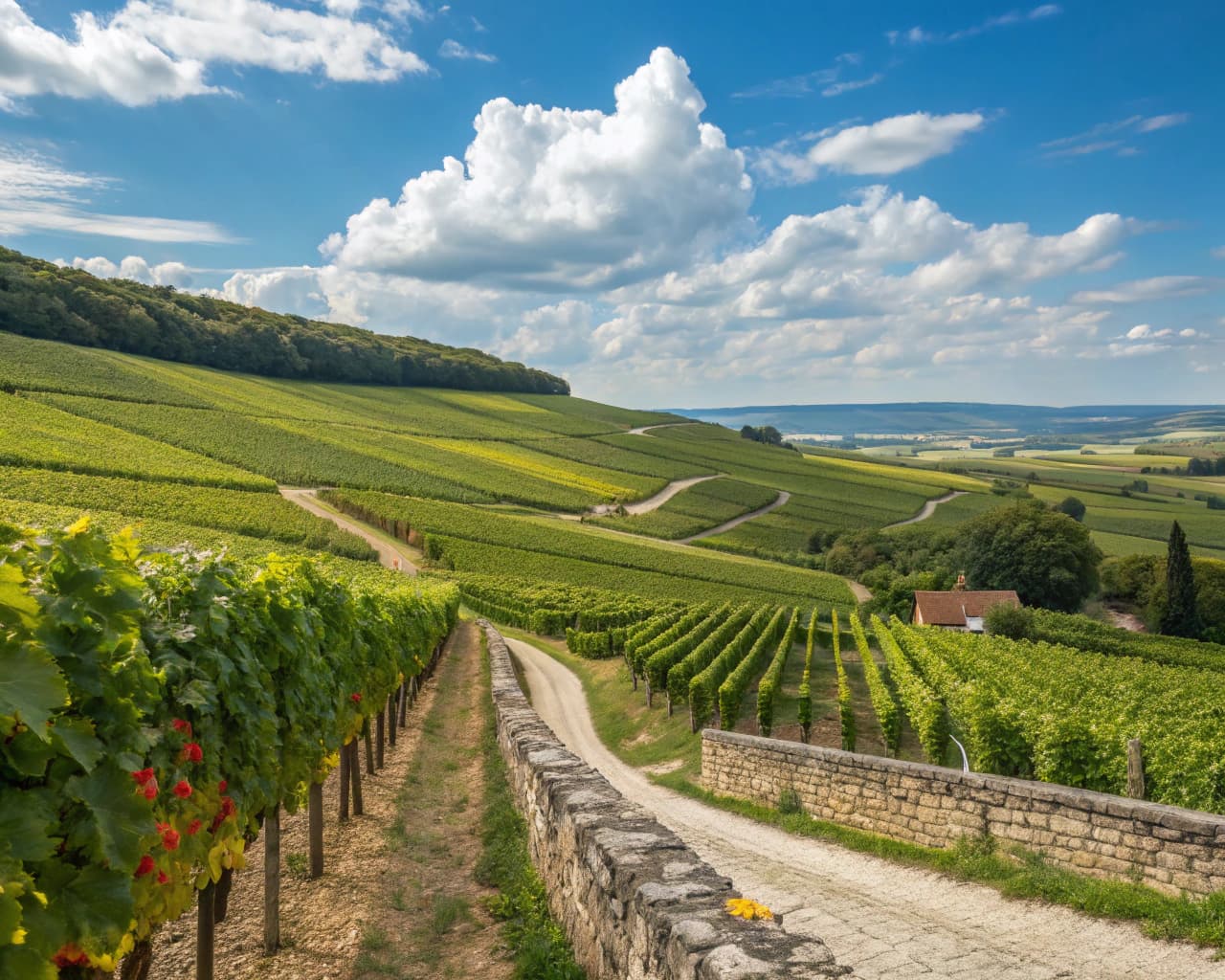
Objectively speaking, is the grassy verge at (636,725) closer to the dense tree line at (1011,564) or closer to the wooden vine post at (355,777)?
the wooden vine post at (355,777)

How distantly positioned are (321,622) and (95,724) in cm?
470

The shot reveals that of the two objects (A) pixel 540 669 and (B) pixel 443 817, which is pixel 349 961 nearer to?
(B) pixel 443 817

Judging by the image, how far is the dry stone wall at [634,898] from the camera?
3822mm

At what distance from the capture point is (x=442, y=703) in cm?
2081

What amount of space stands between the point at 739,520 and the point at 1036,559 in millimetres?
30328

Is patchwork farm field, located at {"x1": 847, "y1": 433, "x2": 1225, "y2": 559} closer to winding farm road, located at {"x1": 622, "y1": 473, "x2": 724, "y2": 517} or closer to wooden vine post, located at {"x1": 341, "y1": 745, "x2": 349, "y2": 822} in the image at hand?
winding farm road, located at {"x1": 622, "y1": 473, "x2": 724, "y2": 517}

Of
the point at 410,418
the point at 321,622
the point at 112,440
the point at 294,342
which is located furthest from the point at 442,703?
the point at 294,342

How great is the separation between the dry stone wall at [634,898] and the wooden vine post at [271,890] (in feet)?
6.87

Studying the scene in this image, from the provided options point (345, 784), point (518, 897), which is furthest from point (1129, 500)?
point (518, 897)

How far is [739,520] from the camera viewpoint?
3287 inches

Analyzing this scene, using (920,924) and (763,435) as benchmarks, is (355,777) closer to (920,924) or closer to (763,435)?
(920,924)

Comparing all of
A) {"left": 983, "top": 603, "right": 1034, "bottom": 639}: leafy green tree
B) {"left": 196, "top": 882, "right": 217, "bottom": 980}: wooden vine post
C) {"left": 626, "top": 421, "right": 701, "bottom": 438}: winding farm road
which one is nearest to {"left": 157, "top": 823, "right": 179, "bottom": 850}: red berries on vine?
{"left": 196, "top": 882, "right": 217, "bottom": 980}: wooden vine post

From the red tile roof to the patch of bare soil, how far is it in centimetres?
4305

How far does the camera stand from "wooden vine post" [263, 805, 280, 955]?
6.15 meters
